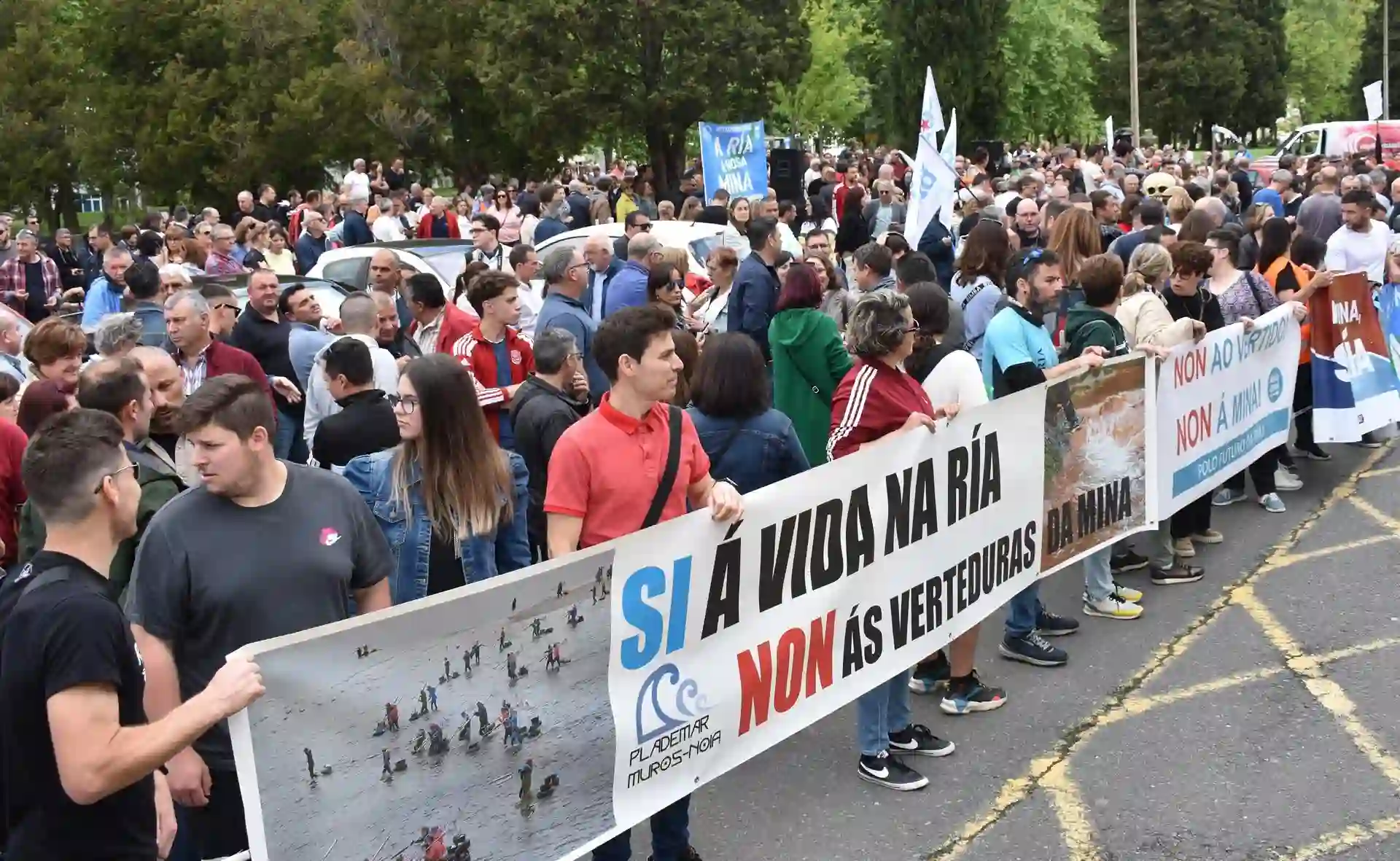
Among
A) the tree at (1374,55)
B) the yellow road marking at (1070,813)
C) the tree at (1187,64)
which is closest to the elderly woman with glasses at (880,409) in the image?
the yellow road marking at (1070,813)

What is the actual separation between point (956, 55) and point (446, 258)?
1251 inches

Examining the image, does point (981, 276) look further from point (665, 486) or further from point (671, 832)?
point (671, 832)

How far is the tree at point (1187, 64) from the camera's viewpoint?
5997cm

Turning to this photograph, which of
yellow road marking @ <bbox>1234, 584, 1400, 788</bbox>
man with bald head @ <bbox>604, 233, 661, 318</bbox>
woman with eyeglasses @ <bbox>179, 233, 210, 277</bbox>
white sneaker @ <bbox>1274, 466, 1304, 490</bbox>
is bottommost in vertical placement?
yellow road marking @ <bbox>1234, 584, 1400, 788</bbox>

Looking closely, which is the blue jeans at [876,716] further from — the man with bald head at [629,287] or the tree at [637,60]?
the tree at [637,60]

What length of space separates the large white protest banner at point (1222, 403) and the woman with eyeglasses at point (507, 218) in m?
6.18

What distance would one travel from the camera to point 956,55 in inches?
1689

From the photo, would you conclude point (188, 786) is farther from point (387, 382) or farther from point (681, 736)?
point (387, 382)

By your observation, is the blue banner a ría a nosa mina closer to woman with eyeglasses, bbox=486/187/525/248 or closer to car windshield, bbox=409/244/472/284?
woman with eyeglasses, bbox=486/187/525/248

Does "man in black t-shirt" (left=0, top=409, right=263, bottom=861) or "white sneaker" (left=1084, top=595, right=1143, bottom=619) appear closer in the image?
"man in black t-shirt" (left=0, top=409, right=263, bottom=861)

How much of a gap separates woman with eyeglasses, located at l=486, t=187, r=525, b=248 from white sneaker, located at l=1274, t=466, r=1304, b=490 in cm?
627

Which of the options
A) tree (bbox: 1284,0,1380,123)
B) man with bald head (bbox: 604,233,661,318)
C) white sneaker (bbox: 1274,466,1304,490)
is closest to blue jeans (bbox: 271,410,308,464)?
man with bald head (bbox: 604,233,661,318)

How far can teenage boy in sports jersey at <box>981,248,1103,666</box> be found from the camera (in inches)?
260

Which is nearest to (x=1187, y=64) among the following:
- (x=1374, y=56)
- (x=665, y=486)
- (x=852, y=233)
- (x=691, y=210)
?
(x=1374, y=56)
